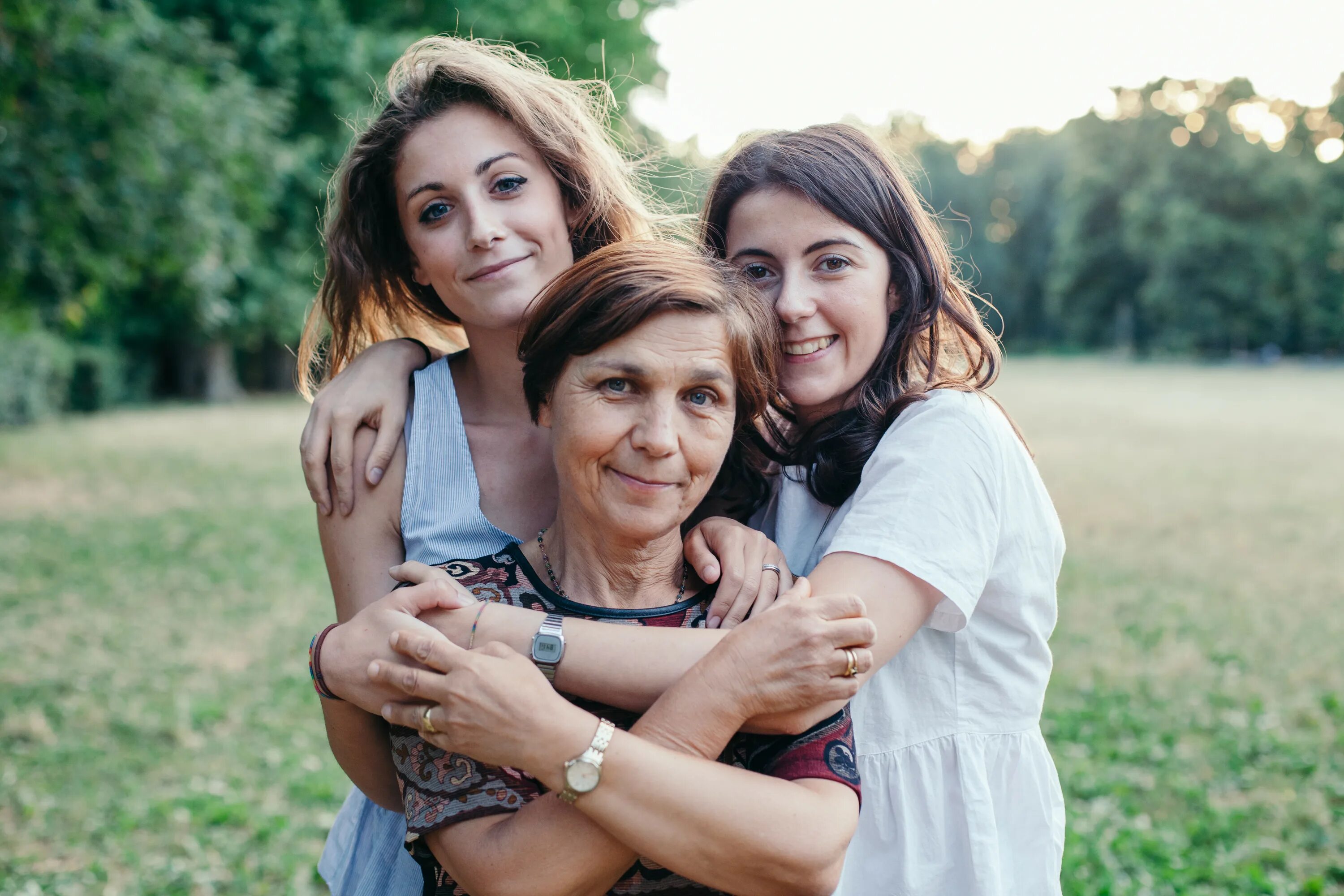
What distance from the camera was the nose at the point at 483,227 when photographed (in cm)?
253

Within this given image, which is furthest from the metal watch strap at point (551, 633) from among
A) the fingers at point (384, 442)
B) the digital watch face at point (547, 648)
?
the fingers at point (384, 442)

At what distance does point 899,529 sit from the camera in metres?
2.03

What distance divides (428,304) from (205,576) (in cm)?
823

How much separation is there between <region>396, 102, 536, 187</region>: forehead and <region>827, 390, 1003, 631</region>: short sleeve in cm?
123

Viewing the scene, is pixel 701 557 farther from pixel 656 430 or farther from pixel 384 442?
pixel 384 442

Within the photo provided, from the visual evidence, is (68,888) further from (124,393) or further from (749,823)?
(124,393)

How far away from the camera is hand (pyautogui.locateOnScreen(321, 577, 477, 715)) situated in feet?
6.45

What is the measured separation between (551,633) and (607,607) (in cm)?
22

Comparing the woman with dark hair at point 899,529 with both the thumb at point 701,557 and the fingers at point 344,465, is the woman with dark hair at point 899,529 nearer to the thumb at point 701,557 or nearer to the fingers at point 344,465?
the thumb at point 701,557

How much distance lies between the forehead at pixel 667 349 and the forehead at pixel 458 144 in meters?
0.81

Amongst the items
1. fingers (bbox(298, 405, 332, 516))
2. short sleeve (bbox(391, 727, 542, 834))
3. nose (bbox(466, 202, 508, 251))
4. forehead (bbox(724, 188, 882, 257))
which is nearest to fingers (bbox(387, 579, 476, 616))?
short sleeve (bbox(391, 727, 542, 834))

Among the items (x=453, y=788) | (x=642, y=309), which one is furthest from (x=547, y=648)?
(x=642, y=309)

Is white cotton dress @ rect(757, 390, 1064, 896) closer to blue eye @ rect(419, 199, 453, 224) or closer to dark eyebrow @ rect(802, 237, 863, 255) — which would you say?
dark eyebrow @ rect(802, 237, 863, 255)

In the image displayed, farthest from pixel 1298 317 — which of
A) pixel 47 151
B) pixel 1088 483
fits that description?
pixel 47 151
